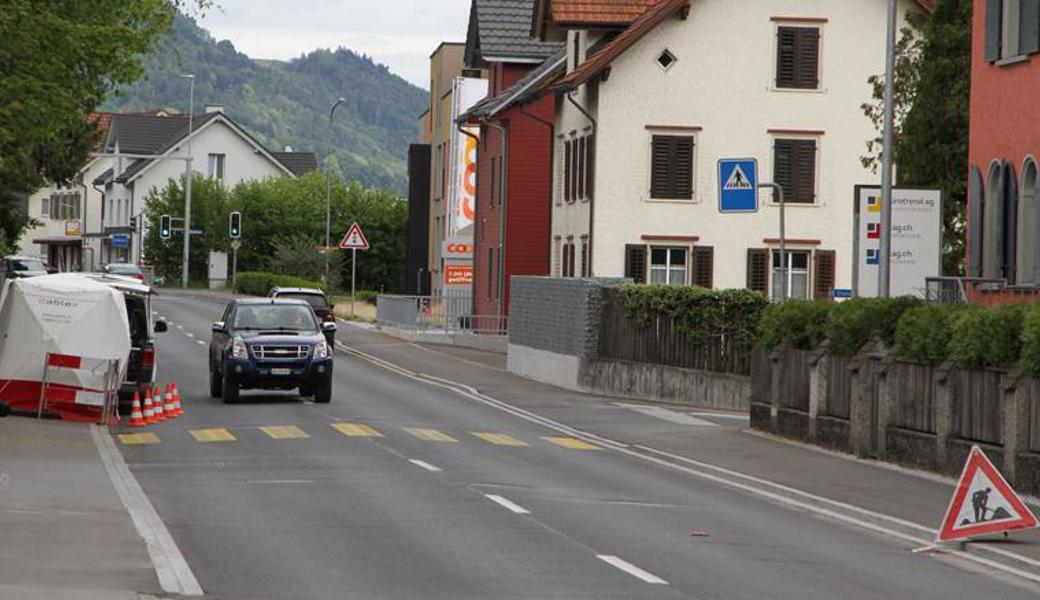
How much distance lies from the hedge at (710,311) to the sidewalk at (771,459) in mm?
2184

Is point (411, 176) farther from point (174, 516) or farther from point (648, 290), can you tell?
point (174, 516)

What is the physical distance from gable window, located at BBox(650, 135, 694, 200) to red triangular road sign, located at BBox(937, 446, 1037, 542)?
36832 millimetres

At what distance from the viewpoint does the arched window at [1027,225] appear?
29281 mm

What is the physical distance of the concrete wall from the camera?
39.6 meters

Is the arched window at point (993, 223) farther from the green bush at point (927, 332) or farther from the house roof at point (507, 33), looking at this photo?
the house roof at point (507, 33)

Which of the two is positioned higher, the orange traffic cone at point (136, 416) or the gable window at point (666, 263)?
the gable window at point (666, 263)

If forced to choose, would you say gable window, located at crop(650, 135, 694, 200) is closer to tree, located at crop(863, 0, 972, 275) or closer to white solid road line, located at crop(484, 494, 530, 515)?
tree, located at crop(863, 0, 972, 275)

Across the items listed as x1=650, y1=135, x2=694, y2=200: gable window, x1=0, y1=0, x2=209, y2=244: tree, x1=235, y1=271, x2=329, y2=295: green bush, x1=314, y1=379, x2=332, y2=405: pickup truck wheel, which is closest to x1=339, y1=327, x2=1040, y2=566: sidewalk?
x1=314, y1=379, x2=332, y2=405: pickup truck wheel

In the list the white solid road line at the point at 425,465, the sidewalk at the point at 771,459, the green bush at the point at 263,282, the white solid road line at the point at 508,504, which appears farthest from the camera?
the green bush at the point at 263,282

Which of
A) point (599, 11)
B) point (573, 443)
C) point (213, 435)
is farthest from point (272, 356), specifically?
point (599, 11)

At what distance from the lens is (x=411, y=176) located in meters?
94.2

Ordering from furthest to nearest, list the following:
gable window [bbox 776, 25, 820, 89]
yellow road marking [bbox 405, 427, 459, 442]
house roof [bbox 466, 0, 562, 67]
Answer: house roof [bbox 466, 0, 562, 67], gable window [bbox 776, 25, 820, 89], yellow road marking [bbox 405, 427, 459, 442]

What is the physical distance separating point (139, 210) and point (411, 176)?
141 ft

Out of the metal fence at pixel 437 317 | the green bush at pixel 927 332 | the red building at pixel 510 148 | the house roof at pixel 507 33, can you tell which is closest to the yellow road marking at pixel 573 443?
the green bush at pixel 927 332
